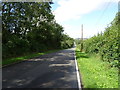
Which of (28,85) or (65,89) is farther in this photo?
(28,85)

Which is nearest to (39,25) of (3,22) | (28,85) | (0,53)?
(3,22)

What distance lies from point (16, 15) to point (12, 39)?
3484 mm

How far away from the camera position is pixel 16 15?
22.0 meters

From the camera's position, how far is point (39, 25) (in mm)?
38719

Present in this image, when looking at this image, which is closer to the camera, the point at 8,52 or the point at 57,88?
the point at 57,88

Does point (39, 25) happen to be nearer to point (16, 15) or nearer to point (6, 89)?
point (16, 15)

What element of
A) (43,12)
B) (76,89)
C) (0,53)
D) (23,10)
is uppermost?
(43,12)

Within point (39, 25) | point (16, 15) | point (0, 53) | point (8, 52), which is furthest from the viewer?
point (39, 25)

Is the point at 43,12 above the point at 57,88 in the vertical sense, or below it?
above

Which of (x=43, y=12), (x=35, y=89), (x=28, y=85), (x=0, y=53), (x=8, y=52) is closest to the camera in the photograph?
(x=35, y=89)

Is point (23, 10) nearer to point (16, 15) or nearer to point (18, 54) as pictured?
point (16, 15)

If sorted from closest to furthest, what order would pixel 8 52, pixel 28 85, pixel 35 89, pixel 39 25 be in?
pixel 35 89
pixel 28 85
pixel 8 52
pixel 39 25

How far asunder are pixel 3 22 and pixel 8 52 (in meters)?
4.00

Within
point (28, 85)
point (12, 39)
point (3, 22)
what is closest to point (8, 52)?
point (12, 39)
